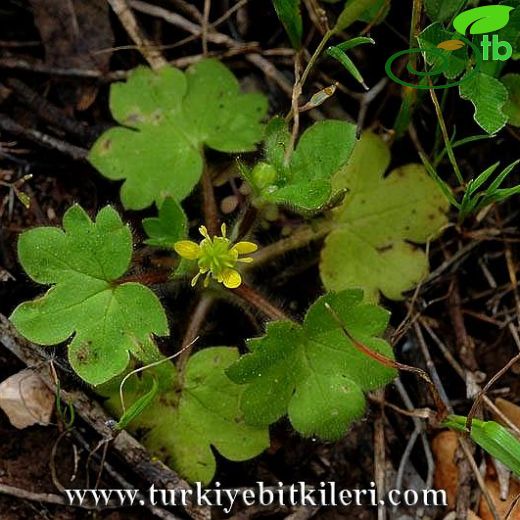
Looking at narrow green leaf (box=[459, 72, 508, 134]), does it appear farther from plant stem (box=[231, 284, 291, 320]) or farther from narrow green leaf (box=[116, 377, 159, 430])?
narrow green leaf (box=[116, 377, 159, 430])

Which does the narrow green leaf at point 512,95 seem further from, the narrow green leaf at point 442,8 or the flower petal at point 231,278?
the flower petal at point 231,278

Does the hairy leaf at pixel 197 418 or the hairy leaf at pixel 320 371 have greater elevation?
the hairy leaf at pixel 320 371

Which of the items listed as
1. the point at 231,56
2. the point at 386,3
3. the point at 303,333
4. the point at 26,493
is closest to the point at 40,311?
the point at 26,493

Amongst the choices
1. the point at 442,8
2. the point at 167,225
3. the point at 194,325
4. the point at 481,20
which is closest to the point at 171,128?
the point at 167,225

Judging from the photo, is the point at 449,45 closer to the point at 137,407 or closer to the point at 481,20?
the point at 481,20

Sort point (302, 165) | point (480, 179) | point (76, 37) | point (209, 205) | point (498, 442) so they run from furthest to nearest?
point (76, 37)
point (209, 205)
point (302, 165)
point (480, 179)
point (498, 442)

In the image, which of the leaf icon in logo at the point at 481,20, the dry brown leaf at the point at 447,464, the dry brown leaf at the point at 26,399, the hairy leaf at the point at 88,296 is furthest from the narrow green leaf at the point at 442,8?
the dry brown leaf at the point at 26,399
